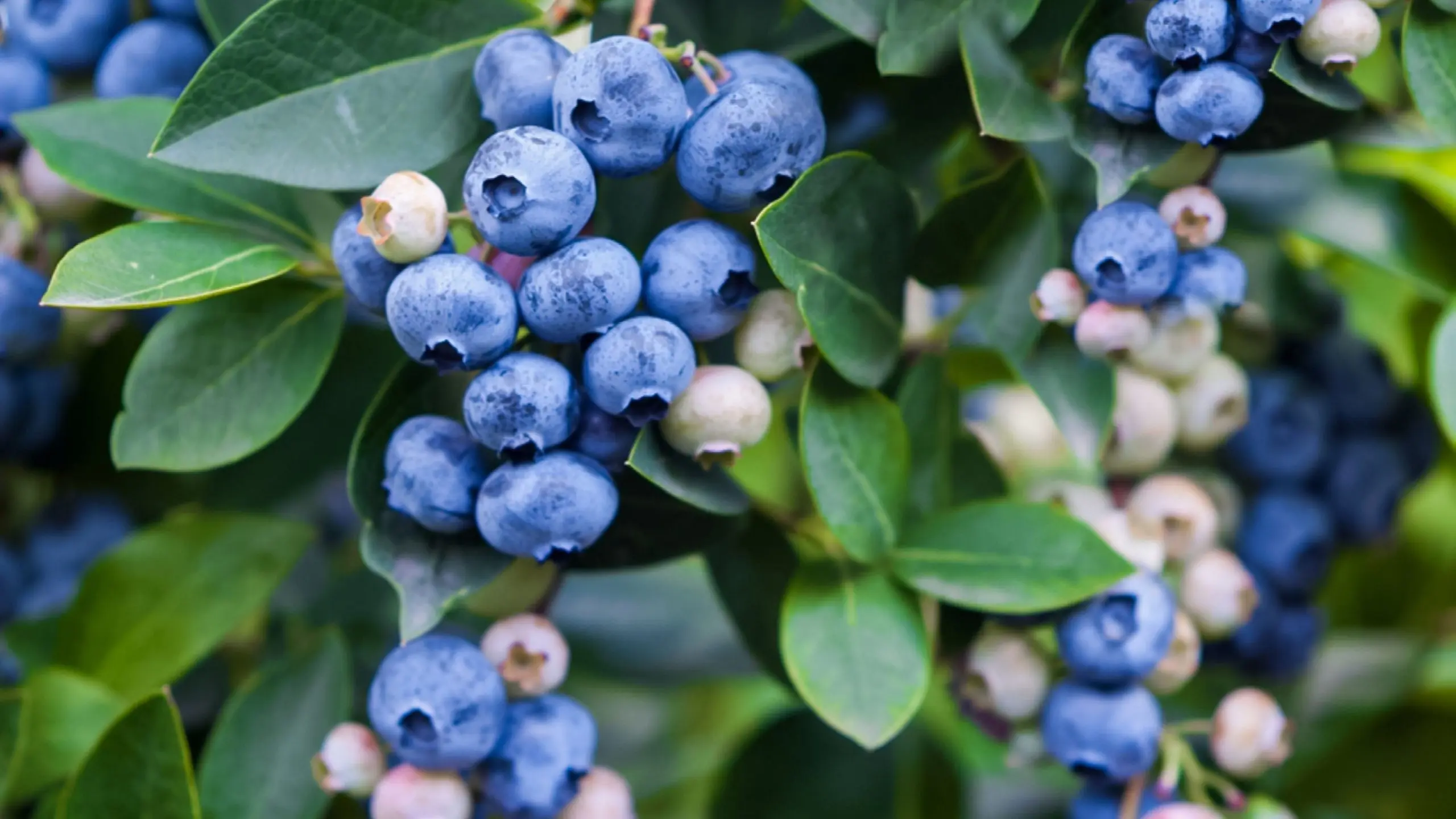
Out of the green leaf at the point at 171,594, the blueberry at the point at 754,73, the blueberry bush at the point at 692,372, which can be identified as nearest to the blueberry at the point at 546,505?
the blueberry bush at the point at 692,372

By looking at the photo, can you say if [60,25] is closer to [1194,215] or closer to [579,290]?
[579,290]

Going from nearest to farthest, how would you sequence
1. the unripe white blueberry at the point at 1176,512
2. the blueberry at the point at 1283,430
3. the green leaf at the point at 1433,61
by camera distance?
the green leaf at the point at 1433,61 → the unripe white blueberry at the point at 1176,512 → the blueberry at the point at 1283,430

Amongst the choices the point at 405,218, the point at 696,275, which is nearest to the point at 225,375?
the point at 405,218

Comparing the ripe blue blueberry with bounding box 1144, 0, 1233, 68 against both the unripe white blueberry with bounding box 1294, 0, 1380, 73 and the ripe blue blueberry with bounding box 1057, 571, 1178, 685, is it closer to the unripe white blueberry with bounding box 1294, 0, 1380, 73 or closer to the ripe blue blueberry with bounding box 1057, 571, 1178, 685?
the unripe white blueberry with bounding box 1294, 0, 1380, 73

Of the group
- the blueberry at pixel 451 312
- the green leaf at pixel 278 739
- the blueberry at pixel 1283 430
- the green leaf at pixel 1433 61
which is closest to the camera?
the blueberry at pixel 451 312

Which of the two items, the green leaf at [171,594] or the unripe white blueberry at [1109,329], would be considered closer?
the unripe white blueberry at [1109,329]

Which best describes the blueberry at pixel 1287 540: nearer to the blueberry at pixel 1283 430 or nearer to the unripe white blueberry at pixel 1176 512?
the blueberry at pixel 1283 430

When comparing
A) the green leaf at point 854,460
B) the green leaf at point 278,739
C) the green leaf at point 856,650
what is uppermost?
the green leaf at point 854,460
